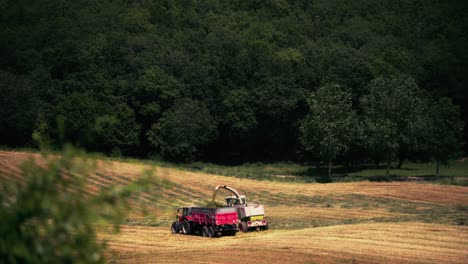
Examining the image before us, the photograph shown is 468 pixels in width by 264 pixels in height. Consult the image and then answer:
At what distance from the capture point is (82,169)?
6.79 metres

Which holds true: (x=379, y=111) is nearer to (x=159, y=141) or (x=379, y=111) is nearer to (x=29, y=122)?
(x=159, y=141)

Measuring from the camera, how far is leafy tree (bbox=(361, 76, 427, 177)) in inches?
3051

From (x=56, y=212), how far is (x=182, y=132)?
264 feet

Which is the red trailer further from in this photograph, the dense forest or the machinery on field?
the dense forest

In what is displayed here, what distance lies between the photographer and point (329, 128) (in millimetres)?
78688

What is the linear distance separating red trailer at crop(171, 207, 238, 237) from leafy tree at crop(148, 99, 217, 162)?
158 feet

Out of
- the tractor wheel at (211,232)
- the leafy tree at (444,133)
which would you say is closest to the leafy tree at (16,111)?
the leafy tree at (444,133)

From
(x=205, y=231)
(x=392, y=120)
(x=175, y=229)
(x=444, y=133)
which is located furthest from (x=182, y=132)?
(x=205, y=231)

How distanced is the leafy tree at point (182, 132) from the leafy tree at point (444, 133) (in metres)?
25.8

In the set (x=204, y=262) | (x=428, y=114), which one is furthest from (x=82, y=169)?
(x=428, y=114)

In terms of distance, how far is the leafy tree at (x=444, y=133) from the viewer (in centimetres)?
7781

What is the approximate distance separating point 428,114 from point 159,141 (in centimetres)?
3021

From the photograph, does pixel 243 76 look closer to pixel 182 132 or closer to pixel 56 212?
pixel 182 132

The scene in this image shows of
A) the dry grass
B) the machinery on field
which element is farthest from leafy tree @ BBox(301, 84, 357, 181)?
the machinery on field
